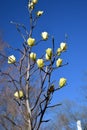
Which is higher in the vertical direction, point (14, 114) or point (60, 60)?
point (60, 60)

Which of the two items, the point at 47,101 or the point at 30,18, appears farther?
the point at 30,18

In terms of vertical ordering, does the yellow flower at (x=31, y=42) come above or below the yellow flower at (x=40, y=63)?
above

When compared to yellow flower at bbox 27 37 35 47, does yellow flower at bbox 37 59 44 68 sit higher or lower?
lower

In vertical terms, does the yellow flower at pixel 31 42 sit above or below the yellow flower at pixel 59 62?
above

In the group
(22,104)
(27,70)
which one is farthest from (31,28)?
(22,104)

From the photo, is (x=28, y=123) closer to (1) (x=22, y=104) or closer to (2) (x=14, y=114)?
(1) (x=22, y=104)

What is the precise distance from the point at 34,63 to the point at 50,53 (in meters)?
0.08

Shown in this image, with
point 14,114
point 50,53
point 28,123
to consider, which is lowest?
point 14,114

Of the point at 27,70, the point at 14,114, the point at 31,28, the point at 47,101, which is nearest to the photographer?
the point at 47,101

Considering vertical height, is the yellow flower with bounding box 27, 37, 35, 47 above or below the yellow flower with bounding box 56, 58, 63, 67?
above

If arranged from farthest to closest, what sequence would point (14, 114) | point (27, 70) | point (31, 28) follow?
point (14, 114) → point (31, 28) → point (27, 70)

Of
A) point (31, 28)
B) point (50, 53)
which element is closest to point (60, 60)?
point (50, 53)

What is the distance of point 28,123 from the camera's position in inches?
40.5

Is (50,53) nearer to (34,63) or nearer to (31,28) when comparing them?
(34,63)
